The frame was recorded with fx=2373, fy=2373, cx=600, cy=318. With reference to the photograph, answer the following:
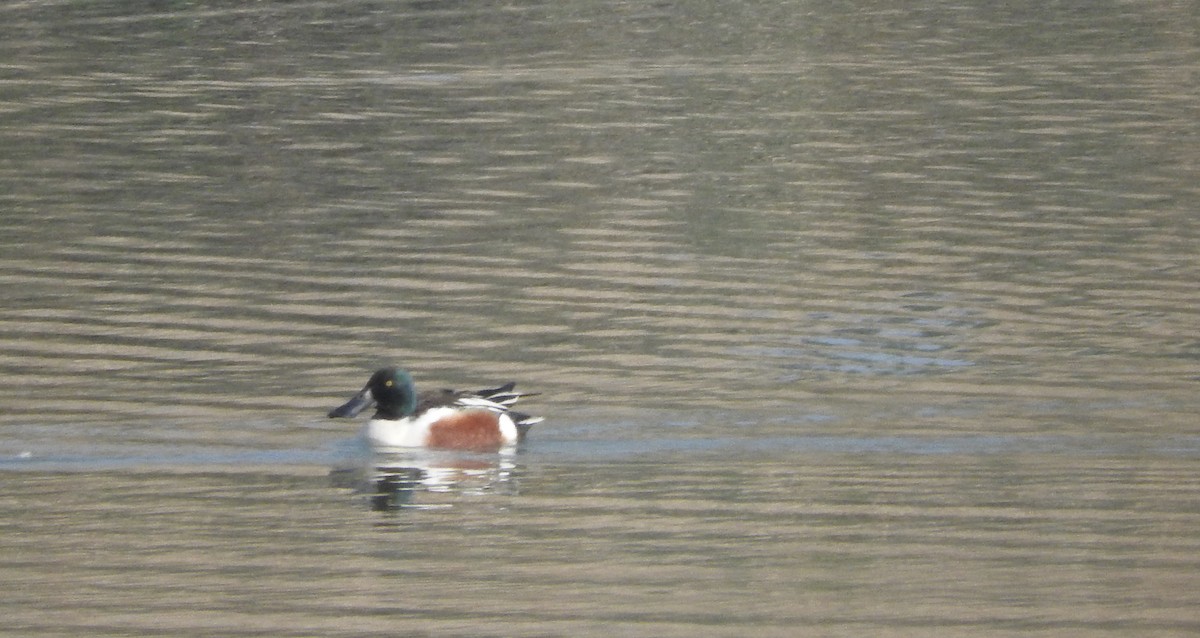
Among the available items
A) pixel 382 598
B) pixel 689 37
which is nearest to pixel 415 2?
pixel 689 37

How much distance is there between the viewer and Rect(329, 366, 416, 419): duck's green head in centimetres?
1413

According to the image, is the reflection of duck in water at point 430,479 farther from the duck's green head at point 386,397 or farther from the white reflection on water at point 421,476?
the duck's green head at point 386,397

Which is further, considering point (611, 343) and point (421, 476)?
point (611, 343)

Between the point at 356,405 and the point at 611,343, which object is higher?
the point at 356,405

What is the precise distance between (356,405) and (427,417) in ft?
1.45

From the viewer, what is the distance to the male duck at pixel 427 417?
1409 centimetres

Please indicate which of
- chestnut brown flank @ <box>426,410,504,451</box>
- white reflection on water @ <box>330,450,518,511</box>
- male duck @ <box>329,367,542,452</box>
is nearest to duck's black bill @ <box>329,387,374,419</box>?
male duck @ <box>329,367,542,452</box>

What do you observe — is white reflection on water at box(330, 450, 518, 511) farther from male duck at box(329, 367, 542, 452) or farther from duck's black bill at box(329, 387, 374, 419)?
duck's black bill at box(329, 387, 374, 419)

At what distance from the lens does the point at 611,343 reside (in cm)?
1609

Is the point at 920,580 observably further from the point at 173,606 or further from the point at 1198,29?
the point at 1198,29

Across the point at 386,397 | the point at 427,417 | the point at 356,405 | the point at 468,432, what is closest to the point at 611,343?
the point at 468,432

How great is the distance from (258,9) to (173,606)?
28.3m

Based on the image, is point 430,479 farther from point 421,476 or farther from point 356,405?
point 356,405

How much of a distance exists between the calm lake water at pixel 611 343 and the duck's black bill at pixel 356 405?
0.19 meters
